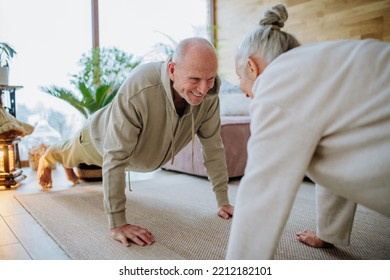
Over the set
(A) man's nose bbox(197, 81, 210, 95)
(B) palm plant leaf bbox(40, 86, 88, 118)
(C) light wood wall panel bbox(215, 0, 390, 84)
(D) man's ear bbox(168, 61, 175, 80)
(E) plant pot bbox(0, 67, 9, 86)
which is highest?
(C) light wood wall panel bbox(215, 0, 390, 84)

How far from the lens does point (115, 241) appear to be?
1.29 metres

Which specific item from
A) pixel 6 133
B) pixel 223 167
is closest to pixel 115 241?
pixel 223 167

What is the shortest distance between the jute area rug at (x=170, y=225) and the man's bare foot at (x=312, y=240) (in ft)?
0.07

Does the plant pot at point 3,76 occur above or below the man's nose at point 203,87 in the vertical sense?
below

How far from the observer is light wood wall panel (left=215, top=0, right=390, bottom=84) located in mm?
3109

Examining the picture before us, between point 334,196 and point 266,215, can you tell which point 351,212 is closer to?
point 334,196

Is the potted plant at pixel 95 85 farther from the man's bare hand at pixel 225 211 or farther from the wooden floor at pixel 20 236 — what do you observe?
the man's bare hand at pixel 225 211

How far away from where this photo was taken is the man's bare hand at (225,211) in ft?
5.20

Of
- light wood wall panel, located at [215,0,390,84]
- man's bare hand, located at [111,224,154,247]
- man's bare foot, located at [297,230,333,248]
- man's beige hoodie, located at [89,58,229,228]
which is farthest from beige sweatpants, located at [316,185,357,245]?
light wood wall panel, located at [215,0,390,84]

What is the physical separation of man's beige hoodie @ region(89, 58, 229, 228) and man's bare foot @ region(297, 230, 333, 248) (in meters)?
0.44

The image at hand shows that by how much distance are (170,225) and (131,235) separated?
262mm

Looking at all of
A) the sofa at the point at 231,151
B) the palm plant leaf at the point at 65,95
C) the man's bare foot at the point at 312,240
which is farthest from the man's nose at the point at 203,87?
the palm plant leaf at the point at 65,95

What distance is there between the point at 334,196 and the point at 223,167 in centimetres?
58

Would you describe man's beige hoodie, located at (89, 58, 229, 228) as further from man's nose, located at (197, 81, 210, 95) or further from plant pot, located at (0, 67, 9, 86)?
plant pot, located at (0, 67, 9, 86)
